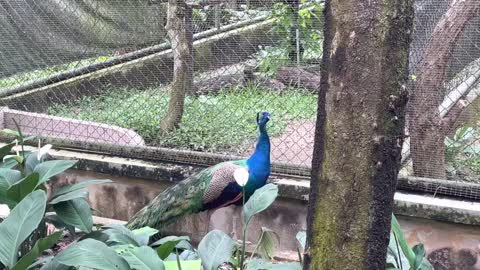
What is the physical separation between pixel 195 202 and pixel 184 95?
115cm

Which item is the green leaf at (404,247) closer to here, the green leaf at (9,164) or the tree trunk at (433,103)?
the tree trunk at (433,103)

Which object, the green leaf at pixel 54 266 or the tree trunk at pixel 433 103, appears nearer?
the green leaf at pixel 54 266

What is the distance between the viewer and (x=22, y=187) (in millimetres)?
3178

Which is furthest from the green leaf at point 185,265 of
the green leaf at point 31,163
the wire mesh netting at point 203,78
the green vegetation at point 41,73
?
the green vegetation at point 41,73

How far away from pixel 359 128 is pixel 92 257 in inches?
48.4

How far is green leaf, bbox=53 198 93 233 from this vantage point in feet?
10.7

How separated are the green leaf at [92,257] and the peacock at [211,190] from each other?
154 centimetres

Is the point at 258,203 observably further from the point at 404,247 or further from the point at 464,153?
the point at 464,153

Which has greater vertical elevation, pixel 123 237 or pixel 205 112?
pixel 205 112

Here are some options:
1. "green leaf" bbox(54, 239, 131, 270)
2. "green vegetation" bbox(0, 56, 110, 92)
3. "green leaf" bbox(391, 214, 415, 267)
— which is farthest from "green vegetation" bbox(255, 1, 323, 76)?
"green leaf" bbox(54, 239, 131, 270)

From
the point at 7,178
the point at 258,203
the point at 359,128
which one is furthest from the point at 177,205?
the point at 359,128

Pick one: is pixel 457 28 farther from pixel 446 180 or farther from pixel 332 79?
pixel 332 79

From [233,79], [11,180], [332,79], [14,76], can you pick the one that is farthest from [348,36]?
[14,76]

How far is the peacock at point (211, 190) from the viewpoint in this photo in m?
4.02
